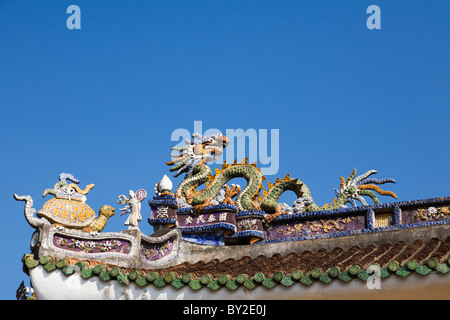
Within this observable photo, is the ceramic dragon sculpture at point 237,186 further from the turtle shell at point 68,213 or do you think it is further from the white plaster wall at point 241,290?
the white plaster wall at point 241,290

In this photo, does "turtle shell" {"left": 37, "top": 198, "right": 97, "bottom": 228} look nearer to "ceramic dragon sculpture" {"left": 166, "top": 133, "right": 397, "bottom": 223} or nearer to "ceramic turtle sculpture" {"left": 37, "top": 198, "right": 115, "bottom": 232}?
"ceramic turtle sculpture" {"left": 37, "top": 198, "right": 115, "bottom": 232}

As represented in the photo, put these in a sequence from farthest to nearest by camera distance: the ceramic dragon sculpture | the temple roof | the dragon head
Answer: the dragon head
the ceramic dragon sculpture
the temple roof

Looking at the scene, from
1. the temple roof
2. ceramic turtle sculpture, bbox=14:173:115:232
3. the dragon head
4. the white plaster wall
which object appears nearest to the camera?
the white plaster wall

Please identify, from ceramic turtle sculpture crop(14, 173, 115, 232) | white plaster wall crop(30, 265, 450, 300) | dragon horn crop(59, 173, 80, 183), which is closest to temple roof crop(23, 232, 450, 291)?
white plaster wall crop(30, 265, 450, 300)

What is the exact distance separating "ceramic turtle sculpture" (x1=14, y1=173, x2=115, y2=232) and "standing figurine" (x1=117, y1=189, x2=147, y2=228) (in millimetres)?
295

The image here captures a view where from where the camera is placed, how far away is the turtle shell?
13266mm

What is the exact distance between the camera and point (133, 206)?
13.7m

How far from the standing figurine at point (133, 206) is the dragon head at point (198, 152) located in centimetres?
226

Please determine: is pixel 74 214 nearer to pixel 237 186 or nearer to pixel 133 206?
pixel 133 206

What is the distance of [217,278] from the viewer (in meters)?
12.4

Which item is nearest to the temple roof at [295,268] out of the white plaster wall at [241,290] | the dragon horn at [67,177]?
the white plaster wall at [241,290]

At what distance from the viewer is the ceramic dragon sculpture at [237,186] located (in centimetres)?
1473

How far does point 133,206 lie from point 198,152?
2813 millimetres
